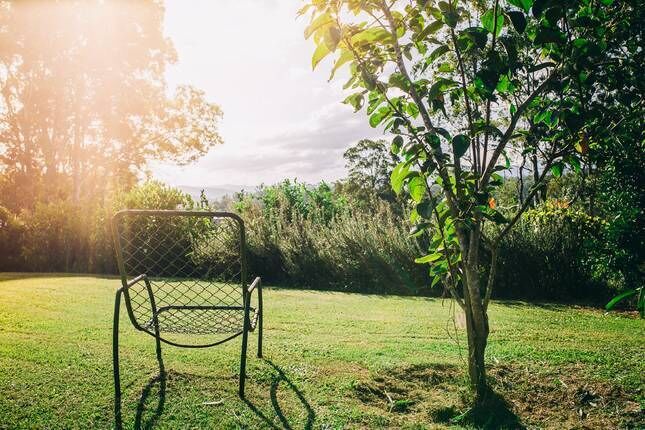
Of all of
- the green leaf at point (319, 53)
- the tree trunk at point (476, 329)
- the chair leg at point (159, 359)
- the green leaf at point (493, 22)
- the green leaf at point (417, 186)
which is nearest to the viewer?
the green leaf at point (493, 22)

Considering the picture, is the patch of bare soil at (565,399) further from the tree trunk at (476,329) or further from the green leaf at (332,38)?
the green leaf at (332,38)

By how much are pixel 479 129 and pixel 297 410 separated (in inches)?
75.0

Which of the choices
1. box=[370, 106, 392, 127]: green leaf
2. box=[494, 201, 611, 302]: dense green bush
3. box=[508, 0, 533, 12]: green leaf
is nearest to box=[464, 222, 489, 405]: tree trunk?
box=[370, 106, 392, 127]: green leaf

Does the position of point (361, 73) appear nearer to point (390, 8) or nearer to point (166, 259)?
point (390, 8)

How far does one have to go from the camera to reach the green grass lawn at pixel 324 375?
2492mm

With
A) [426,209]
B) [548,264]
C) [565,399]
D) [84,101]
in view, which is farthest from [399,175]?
[84,101]

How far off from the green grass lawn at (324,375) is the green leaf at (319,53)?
5.94 feet

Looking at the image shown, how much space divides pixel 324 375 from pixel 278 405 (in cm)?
54

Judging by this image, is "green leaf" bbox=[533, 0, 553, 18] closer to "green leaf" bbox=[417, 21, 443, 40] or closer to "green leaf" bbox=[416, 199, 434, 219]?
"green leaf" bbox=[417, 21, 443, 40]

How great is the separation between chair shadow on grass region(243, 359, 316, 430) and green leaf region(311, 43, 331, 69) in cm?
191

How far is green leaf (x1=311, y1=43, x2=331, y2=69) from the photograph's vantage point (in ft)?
6.72

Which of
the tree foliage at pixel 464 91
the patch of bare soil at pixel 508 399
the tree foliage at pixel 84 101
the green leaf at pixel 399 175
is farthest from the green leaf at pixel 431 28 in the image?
the tree foliage at pixel 84 101

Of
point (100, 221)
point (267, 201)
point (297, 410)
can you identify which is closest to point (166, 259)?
point (100, 221)

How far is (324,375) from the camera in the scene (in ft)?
10.3
